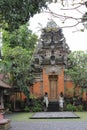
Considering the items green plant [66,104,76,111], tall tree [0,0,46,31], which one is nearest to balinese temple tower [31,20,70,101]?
green plant [66,104,76,111]

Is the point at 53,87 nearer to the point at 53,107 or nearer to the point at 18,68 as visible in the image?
the point at 53,107

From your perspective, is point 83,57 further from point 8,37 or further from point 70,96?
point 8,37

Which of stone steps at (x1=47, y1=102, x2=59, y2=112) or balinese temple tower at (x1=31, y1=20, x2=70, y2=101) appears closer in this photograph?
stone steps at (x1=47, y1=102, x2=59, y2=112)

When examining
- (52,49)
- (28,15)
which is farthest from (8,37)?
(28,15)

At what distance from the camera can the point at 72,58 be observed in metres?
33.9

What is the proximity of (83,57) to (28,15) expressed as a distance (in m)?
21.1

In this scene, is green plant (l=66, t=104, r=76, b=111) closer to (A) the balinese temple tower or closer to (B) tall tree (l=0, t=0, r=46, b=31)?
(A) the balinese temple tower

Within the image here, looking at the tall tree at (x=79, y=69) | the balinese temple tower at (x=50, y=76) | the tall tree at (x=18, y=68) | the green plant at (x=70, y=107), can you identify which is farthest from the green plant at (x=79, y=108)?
the tall tree at (x=18, y=68)

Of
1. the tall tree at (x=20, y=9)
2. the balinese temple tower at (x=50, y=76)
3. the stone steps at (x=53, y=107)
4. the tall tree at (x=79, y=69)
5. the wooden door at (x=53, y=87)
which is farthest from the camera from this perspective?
the wooden door at (x=53, y=87)

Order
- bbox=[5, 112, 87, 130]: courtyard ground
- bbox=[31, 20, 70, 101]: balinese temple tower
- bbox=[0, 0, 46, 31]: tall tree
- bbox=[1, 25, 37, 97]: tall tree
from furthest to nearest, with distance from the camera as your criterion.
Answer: bbox=[31, 20, 70, 101]: balinese temple tower < bbox=[1, 25, 37, 97]: tall tree < bbox=[5, 112, 87, 130]: courtyard ground < bbox=[0, 0, 46, 31]: tall tree

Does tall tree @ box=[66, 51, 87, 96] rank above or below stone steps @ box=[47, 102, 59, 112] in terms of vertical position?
above

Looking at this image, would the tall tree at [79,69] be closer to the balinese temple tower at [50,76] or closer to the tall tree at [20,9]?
the balinese temple tower at [50,76]

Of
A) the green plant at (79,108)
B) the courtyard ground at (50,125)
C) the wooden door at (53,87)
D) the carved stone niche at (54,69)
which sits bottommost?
the courtyard ground at (50,125)

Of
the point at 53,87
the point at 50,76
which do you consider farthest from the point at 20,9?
the point at 50,76
